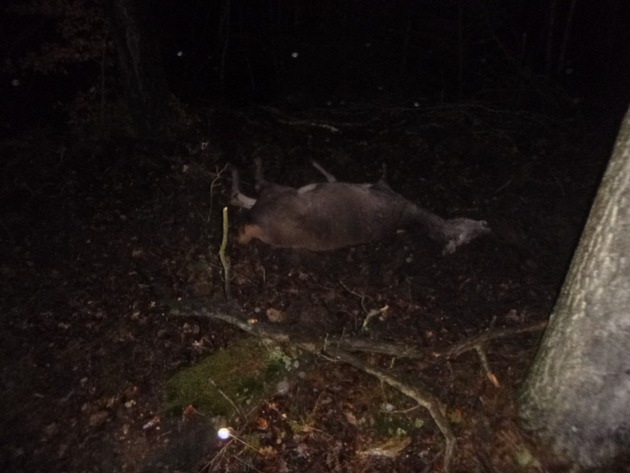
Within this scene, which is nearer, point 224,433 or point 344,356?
point 224,433

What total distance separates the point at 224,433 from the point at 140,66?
4.84m

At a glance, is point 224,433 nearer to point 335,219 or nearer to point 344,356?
point 344,356

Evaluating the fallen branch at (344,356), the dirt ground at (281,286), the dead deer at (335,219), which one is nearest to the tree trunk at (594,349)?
the dirt ground at (281,286)

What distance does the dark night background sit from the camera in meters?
3.62

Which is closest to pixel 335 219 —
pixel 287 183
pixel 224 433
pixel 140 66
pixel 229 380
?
pixel 287 183

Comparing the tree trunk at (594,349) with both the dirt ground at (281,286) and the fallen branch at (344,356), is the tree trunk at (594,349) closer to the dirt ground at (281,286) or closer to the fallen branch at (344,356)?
the dirt ground at (281,286)

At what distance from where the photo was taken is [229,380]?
3922mm

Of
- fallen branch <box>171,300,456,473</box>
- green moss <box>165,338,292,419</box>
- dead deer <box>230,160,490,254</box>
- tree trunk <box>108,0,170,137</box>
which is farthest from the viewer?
tree trunk <box>108,0,170,137</box>

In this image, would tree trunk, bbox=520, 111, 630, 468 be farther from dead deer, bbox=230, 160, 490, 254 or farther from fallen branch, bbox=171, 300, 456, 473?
dead deer, bbox=230, 160, 490, 254

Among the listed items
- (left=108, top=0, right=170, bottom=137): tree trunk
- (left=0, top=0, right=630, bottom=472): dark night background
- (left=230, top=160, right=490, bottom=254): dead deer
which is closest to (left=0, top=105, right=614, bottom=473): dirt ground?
(left=0, top=0, right=630, bottom=472): dark night background

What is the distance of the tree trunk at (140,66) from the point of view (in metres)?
5.67

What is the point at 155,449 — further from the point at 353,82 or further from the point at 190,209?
the point at 353,82

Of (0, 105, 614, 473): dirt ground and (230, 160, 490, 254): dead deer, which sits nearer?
(0, 105, 614, 473): dirt ground

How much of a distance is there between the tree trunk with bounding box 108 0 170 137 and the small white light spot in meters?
4.71
